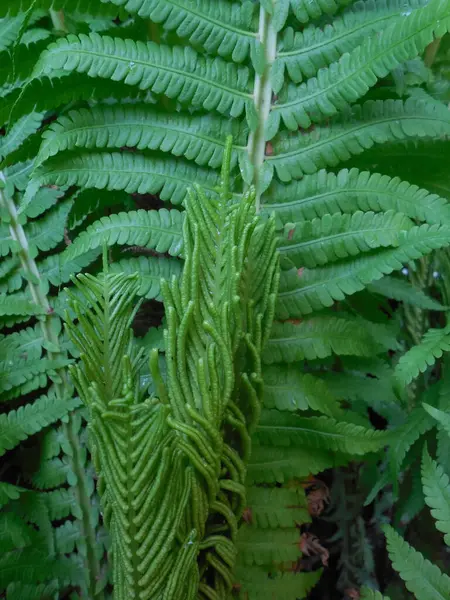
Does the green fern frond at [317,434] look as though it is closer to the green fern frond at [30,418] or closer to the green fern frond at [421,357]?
the green fern frond at [421,357]

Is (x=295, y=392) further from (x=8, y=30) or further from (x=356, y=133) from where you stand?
(x=8, y=30)

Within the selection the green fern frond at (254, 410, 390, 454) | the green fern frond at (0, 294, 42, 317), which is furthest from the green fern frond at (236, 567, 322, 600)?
the green fern frond at (0, 294, 42, 317)

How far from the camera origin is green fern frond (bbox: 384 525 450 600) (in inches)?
40.7

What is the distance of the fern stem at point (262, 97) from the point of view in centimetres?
118

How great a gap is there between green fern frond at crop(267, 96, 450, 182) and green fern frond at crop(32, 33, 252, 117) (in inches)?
5.5

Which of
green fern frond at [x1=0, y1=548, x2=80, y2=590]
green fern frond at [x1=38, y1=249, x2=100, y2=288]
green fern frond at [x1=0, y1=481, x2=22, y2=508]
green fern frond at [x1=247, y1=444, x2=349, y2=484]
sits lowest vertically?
green fern frond at [x1=0, y1=548, x2=80, y2=590]

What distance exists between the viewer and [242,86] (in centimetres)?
120

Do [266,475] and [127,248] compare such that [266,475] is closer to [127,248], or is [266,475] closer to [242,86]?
[127,248]

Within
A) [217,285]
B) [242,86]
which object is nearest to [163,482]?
[217,285]

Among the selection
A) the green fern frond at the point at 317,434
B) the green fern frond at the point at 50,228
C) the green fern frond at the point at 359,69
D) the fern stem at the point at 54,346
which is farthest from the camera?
the green fern frond at the point at 50,228

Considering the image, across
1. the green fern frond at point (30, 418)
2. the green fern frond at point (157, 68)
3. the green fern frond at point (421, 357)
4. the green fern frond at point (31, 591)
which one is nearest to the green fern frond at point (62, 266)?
the green fern frond at point (30, 418)

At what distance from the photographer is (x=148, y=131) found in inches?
46.3

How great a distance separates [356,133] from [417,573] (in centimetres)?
83

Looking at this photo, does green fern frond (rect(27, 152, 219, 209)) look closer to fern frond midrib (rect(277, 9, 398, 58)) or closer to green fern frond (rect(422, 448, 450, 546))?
fern frond midrib (rect(277, 9, 398, 58))
